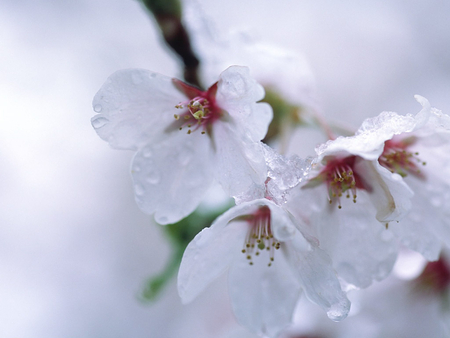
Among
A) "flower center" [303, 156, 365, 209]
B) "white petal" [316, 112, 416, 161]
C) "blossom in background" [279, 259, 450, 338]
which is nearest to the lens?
"white petal" [316, 112, 416, 161]

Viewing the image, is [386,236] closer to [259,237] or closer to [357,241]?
[357,241]

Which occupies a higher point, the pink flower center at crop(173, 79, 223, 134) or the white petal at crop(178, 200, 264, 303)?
the pink flower center at crop(173, 79, 223, 134)

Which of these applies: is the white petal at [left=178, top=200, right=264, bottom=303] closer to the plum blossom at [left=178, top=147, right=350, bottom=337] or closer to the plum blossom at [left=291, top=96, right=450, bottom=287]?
the plum blossom at [left=178, top=147, right=350, bottom=337]

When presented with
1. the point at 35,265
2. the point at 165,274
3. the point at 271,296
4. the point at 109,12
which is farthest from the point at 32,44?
the point at 271,296

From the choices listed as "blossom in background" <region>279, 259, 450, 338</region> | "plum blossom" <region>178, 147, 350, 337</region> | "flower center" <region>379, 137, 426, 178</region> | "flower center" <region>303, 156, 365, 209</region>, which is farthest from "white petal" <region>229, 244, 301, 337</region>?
"blossom in background" <region>279, 259, 450, 338</region>

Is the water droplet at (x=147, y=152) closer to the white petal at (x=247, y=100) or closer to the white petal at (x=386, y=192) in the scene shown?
the white petal at (x=247, y=100)

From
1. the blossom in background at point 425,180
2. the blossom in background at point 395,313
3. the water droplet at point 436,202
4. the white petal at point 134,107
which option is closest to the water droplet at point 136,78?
the white petal at point 134,107
